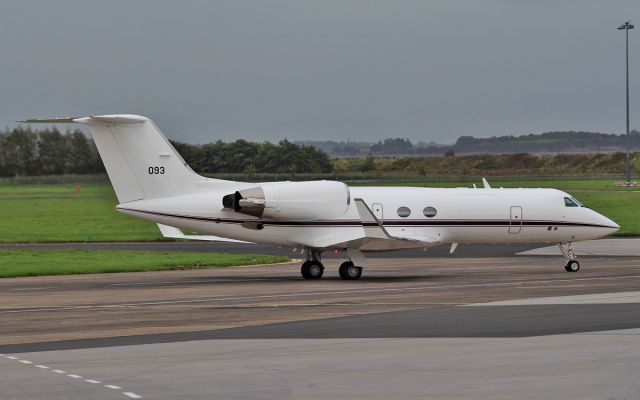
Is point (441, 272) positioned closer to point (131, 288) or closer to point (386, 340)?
point (131, 288)

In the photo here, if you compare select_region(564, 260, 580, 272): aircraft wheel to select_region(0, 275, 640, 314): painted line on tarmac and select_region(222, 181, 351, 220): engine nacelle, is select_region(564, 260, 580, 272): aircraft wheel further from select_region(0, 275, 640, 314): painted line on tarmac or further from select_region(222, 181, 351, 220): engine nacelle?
select_region(222, 181, 351, 220): engine nacelle

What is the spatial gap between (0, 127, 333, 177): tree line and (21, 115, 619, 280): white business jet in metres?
12.0

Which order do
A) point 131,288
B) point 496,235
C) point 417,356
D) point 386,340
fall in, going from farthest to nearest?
point 496,235, point 131,288, point 386,340, point 417,356

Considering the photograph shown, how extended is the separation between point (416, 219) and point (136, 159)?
9718 millimetres

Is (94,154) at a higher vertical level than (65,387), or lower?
higher

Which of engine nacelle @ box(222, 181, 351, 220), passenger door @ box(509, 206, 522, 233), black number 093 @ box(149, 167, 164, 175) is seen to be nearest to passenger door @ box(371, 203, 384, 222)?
engine nacelle @ box(222, 181, 351, 220)

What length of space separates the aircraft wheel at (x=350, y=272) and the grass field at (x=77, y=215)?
1226cm

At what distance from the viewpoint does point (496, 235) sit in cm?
3816

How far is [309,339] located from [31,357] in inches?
206

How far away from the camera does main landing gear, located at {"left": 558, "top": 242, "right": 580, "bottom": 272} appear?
38531 mm

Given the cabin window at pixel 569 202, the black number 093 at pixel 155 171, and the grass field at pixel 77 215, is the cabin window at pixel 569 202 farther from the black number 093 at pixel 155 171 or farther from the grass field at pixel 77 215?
the grass field at pixel 77 215

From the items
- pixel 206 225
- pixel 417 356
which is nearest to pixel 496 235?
pixel 206 225

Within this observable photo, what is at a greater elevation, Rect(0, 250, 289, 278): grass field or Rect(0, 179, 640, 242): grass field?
Rect(0, 179, 640, 242): grass field

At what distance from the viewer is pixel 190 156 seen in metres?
55.7
